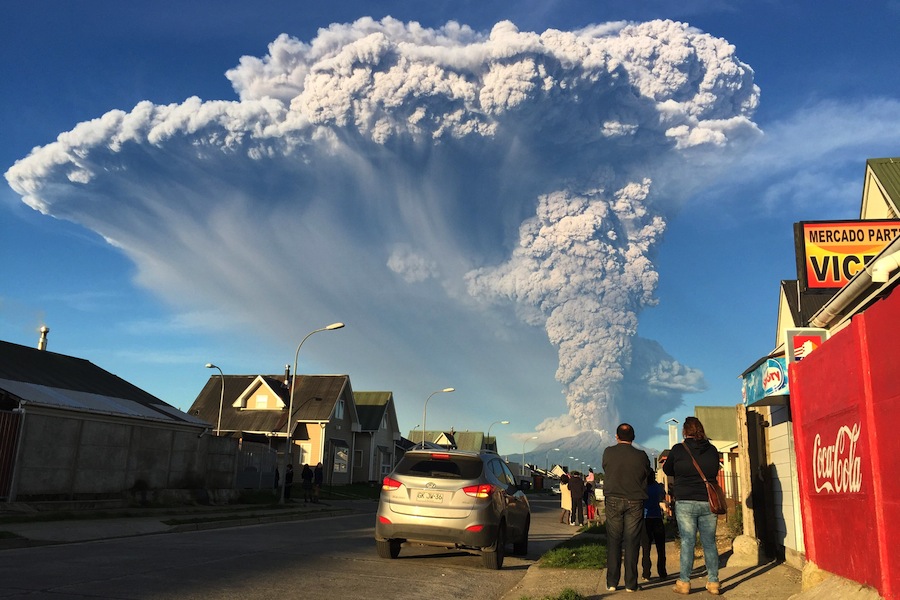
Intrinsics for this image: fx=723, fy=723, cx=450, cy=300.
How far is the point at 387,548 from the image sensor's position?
452 inches

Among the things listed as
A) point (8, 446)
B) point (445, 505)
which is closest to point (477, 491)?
point (445, 505)

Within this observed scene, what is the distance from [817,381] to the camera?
304 inches

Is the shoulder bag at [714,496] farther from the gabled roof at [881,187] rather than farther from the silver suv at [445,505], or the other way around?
the gabled roof at [881,187]

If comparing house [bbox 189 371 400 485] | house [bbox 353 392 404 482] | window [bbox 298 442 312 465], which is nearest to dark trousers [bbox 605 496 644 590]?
house [bbox 189 371 400 485]

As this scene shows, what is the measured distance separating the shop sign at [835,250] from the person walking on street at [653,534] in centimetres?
493

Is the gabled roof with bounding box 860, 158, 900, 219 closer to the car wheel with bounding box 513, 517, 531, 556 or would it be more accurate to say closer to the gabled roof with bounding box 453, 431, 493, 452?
the car wheel with bounding box 513, 517, 531, 556

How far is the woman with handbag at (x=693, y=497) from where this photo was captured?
813 centimetres

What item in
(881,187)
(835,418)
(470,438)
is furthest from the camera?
(470,438)

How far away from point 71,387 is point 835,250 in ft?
77.7

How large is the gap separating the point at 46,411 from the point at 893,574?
21.4 meters

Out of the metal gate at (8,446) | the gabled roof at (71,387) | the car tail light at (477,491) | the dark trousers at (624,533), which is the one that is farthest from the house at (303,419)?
the dark trousers at (624,533)

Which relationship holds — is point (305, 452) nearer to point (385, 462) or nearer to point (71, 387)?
point (385, 462)

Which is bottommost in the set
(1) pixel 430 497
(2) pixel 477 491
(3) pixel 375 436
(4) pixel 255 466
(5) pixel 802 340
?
(1) pixel 430 497

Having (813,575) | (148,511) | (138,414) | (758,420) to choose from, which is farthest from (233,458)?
(813,575)
